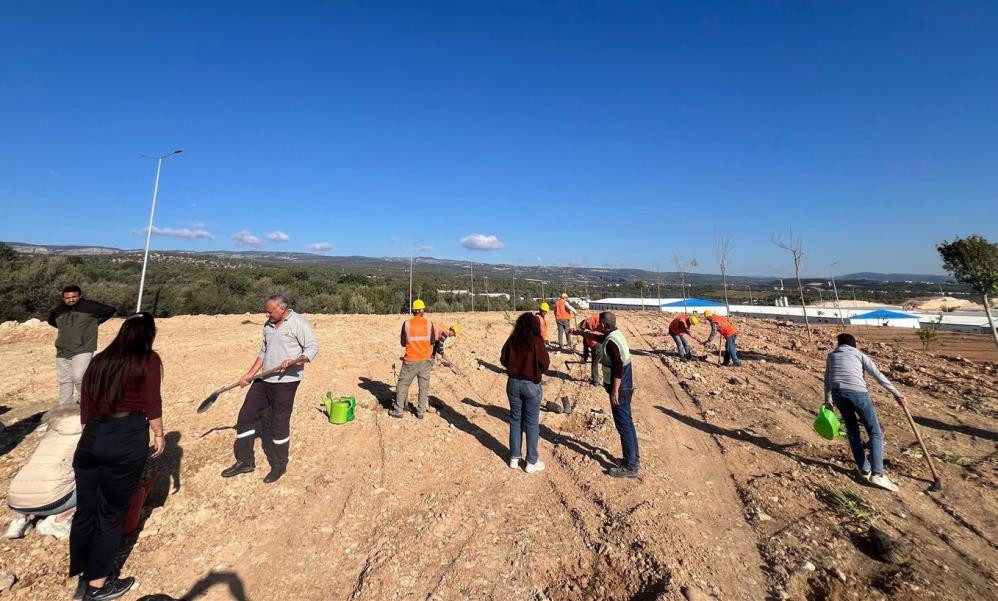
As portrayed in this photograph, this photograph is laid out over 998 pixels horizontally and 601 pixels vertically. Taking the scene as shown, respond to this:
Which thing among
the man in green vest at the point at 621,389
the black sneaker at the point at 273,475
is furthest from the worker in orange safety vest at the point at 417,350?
the man in green vest at the point at 621,389

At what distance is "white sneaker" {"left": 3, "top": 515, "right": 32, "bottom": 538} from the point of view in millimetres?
3303

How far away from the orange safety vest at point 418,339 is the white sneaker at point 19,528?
3.84 meters

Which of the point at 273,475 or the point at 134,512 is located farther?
the point at 273,475

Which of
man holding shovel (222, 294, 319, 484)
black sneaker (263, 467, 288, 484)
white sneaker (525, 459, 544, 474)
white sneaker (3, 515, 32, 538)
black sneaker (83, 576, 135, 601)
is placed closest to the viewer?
black sneaker (83, 576, 135, 601)

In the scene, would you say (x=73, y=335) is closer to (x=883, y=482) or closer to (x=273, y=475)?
(x=273, y=475)

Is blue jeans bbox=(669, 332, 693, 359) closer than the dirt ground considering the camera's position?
No

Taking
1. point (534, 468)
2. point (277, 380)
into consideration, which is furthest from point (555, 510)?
point (277, 380)

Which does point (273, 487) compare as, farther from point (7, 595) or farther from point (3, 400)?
point (3, 400)

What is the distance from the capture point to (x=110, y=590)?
2.79m

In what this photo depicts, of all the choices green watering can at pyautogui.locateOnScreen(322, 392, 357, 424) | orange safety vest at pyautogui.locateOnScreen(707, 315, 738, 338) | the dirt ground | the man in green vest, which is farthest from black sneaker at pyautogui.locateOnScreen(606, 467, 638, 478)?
orange safety vest at pyautogui.locateOnScreen(707, 315, 738, 338)

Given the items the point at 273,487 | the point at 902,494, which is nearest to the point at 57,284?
the point at 273,487

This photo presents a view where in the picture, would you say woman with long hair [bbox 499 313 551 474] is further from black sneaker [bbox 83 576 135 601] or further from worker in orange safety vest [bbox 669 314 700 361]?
worker in orange safety vest [bbox 669 314 700 361]

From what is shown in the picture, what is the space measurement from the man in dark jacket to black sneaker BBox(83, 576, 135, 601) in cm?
342

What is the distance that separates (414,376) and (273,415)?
7.37 ft
